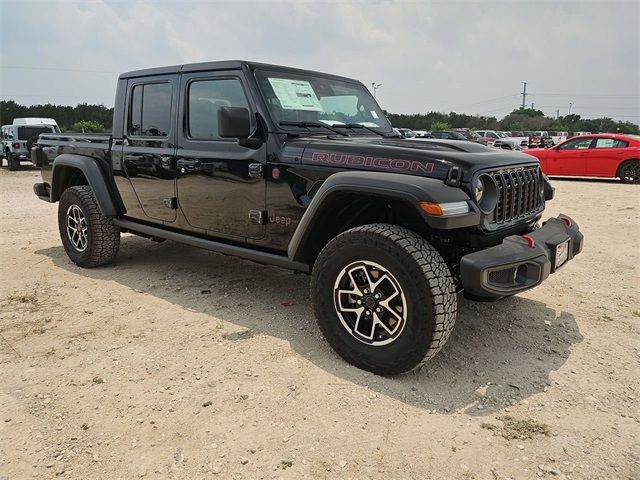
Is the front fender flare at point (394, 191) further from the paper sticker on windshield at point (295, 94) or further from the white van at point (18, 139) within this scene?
the white van at point (18, 139)

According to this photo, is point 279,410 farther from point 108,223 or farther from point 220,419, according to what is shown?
point 108,223

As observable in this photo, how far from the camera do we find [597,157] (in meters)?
13.4

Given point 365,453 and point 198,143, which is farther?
point 198,143

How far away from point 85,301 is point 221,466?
2.55 metres

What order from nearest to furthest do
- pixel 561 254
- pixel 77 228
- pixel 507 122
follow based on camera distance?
pixel 561 254, pixel 77 228, pixel 507 122

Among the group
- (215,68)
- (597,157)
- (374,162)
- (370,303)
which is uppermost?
(215,68)

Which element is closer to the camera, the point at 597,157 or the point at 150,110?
the point at 150,110

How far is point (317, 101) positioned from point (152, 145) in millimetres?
1509

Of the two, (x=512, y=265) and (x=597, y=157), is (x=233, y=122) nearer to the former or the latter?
(x=512, y=265)

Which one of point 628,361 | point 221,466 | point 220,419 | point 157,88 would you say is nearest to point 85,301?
point 157,88

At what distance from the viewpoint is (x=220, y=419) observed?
254cm

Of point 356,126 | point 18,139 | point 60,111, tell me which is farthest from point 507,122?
point 356,126

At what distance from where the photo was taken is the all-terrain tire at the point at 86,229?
4.90m

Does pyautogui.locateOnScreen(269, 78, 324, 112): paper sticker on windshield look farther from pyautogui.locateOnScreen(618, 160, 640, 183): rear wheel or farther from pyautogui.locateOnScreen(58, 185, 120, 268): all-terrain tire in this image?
pyautogui.locateOnScreen(618, 160, 640, 183): rear wheel
